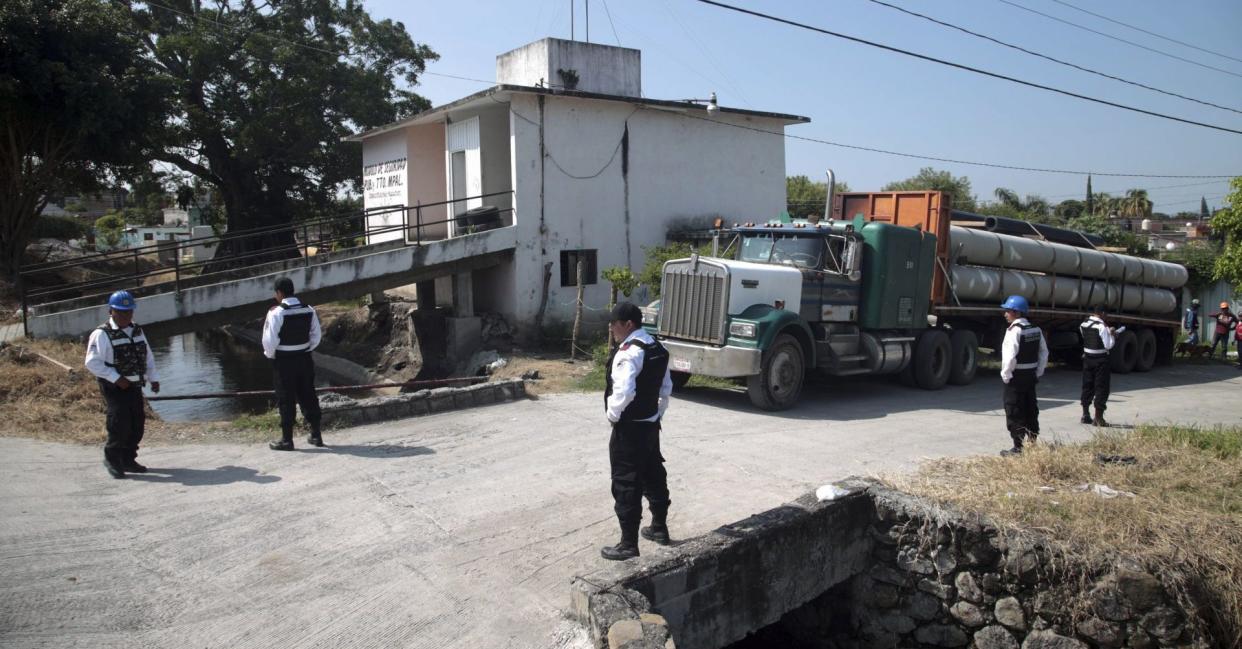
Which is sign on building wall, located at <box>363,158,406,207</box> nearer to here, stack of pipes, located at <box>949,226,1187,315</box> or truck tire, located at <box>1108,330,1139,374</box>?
stack of pipes, located at <box>949,226,1187,315</box>

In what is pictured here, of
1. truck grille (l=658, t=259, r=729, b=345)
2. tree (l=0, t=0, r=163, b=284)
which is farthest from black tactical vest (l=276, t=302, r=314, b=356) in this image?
tree (l=0, t=0, r=163, b=284)

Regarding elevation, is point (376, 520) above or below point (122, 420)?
below

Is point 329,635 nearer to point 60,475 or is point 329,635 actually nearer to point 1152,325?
point 60,475

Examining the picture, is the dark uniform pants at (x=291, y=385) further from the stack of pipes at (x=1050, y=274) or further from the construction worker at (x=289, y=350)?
the stack of pipes at (x=1050, y=274)

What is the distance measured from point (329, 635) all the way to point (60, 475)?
4132 mm

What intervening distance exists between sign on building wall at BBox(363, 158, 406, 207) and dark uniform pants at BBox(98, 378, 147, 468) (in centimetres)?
1643

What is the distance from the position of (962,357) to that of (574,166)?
30.6ft

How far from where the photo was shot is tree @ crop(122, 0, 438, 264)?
2597 centimetres

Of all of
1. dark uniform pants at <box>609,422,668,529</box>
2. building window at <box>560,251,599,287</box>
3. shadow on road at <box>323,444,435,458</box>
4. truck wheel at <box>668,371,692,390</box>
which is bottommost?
shadow on road at <box>323,444,435,458</box>

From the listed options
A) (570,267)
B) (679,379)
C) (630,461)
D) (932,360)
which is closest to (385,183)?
(570,267)

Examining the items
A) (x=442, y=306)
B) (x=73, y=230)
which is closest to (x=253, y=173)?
(x=73, y=230)

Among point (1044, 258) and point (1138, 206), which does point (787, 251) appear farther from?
point (1138, 206)

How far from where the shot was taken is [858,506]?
623cm

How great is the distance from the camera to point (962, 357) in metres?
13.3
